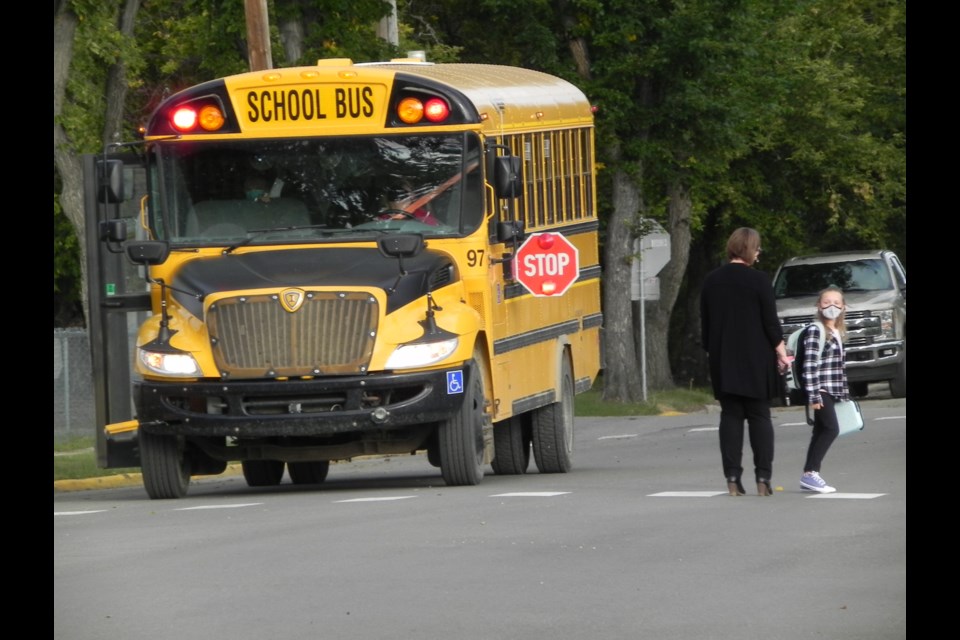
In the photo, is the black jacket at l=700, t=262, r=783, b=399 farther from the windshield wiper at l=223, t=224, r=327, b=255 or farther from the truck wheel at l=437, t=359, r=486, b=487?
the windshield wiper at l=223, t=224, r=327, b=255

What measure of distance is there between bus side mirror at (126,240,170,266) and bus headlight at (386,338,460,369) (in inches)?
75.0

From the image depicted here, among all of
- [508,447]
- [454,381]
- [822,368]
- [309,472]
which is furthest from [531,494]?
[309,472]

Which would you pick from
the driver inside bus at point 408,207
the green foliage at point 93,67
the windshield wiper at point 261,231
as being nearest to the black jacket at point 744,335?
the driver inside bus at point 408,207

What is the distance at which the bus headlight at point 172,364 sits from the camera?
14180 millimetres

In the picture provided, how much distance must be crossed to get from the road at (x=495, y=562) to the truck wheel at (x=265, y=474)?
1.75 meters

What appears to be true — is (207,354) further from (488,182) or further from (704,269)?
(704,269)

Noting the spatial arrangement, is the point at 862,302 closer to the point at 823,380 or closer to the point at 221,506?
the point at 823,380

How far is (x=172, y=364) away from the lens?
561 inches

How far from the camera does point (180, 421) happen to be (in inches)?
563

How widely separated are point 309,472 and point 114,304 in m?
3.32

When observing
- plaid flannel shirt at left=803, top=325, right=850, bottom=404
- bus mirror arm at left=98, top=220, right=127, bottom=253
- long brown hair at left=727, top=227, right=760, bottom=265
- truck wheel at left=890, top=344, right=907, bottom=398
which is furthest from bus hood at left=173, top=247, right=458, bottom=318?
truck wheel at left=890, top=344, right=907, bottom=398

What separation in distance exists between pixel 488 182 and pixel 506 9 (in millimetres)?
18579
